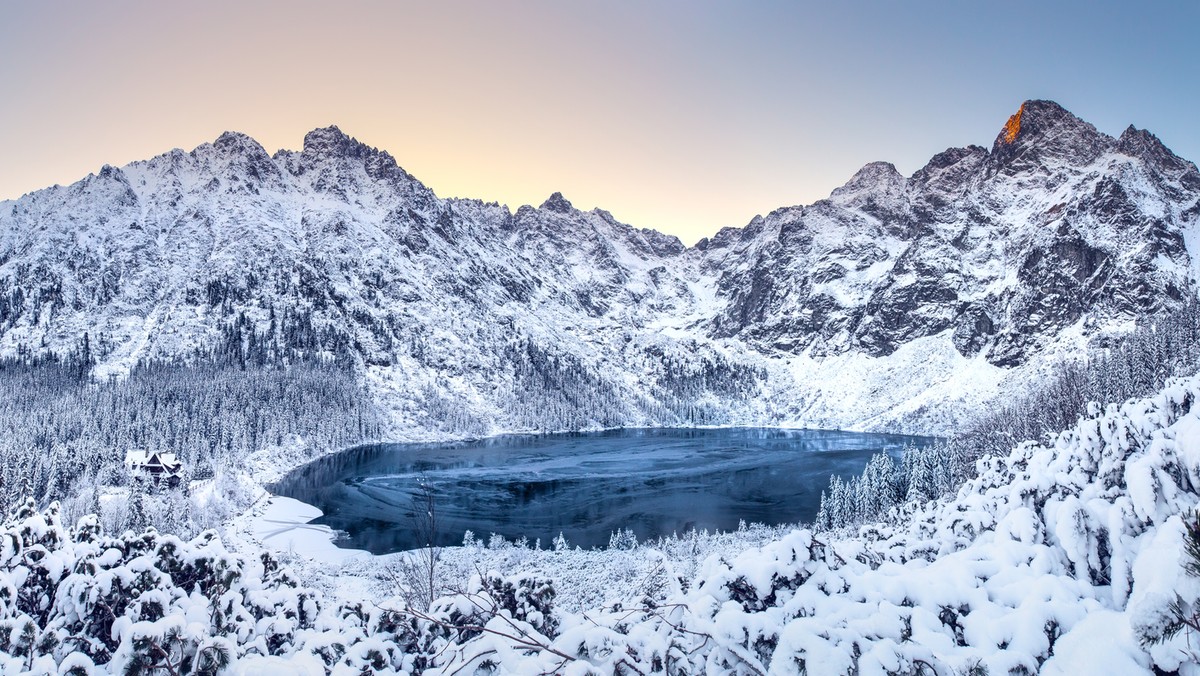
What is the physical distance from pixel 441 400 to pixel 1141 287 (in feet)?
742

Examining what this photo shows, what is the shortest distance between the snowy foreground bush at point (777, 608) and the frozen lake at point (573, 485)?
5053 cm

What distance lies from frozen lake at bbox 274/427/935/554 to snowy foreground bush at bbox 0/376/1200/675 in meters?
50.5

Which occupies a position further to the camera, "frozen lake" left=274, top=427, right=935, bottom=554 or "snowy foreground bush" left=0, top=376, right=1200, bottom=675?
"frozen lake" left=274, top=427, right=935, bottom=554

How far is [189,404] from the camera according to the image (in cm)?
12081

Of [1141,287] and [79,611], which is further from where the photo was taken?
[1141,287]

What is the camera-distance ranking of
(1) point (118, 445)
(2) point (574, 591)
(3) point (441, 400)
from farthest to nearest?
(3) point (441, 400) < (1) point (118, 445) < (2) point (574, 591)

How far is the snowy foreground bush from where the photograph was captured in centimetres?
396

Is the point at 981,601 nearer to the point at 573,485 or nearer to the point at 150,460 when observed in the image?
the point at 573,485

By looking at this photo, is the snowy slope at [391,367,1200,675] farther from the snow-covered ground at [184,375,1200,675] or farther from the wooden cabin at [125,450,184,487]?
the wooden cabin at [125,450,184,487]

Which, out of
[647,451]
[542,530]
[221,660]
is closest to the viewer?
[221,660]

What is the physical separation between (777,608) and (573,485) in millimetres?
83122

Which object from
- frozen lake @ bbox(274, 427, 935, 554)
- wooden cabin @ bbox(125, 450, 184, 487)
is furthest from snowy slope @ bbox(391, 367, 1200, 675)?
wooden cabin @ bbox(125, 450, 184, 487)

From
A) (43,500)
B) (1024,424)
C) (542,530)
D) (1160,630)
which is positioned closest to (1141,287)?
(1024,424)

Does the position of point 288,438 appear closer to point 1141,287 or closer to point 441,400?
point 441,400
